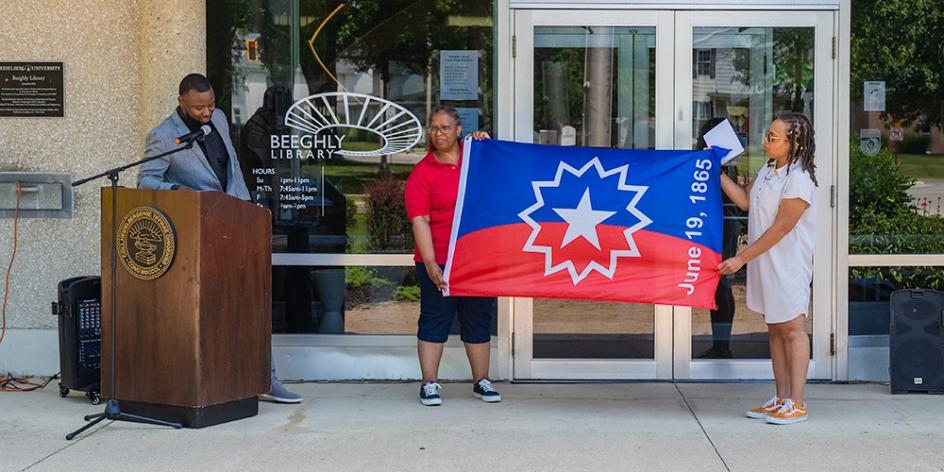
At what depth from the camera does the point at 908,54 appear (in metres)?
7.18

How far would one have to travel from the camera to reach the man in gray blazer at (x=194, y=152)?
6059 mm

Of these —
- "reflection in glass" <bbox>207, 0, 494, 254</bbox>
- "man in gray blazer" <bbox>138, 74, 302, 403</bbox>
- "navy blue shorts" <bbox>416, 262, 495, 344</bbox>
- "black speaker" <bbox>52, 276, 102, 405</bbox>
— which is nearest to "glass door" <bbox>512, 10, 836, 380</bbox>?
"reflection in glass" <bbox>207, 0, 494, 254</bbox>

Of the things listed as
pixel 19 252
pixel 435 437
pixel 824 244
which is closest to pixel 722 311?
pixel 824 244

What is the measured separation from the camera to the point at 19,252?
284 inches

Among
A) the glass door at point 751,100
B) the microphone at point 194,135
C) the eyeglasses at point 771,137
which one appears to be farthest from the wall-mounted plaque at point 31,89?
the eyeglasses at point 771,137

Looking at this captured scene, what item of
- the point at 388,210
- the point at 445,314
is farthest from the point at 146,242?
the point at 388,210

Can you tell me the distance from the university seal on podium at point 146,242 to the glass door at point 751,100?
3060 mm

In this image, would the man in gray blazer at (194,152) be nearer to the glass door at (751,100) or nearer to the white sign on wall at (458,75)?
the white sign on wall at (458,75)

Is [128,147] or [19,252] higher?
[128,147]

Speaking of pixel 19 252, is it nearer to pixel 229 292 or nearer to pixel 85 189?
pixel 85 189

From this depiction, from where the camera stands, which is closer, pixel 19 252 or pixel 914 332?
pixel 914 332

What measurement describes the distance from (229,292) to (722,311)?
9.91 feet

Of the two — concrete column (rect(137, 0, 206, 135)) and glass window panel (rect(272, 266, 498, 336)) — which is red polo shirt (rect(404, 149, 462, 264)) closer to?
glass window panel (rect(272, 266, 498, 336))

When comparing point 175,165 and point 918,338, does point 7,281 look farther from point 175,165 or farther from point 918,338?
point 918,338
